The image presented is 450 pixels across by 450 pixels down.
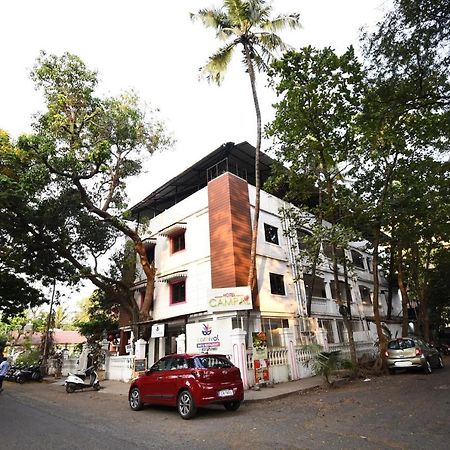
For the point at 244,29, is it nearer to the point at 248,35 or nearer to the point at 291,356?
the point at 248,35

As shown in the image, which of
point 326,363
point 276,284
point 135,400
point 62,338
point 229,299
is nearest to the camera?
point 135,400

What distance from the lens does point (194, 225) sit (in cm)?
1928

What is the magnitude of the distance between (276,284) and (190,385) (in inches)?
436

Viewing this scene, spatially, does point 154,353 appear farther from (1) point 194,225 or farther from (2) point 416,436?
(2) point 416,436

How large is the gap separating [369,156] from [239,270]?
26.6ft

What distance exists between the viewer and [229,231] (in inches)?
663

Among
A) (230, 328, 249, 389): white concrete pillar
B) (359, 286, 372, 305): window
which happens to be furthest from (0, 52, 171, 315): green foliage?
(359, 286, 372, 305): window

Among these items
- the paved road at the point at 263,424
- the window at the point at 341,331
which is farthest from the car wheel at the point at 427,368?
the window at the point at 341,331

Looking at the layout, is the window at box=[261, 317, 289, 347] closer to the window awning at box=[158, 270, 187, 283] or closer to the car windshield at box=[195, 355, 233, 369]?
the window awning at box=[158, 270, 187, 283]

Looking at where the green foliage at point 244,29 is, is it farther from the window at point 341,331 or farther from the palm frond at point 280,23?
the window at point 341,331

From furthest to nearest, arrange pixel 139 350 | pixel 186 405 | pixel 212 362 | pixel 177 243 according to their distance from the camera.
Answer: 1. pixel 177 243
2. pixel 139 350
3. pixel 212 362
4. pixel 186 405

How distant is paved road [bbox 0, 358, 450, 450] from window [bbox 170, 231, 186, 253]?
10.2 meters

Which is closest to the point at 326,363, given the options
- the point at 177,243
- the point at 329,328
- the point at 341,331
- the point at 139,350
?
the point at 139,350

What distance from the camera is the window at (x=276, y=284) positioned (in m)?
18.3
